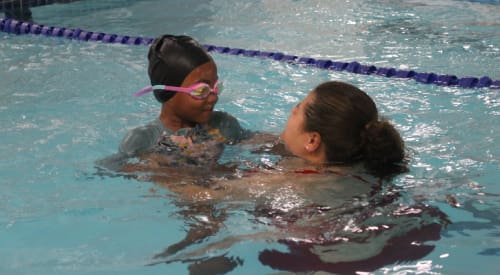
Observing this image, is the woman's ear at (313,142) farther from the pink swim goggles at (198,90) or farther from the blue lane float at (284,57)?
the blue lane float at (284,57)

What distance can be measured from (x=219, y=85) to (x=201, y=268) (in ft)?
3.28

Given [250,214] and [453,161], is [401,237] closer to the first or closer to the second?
[250,214]

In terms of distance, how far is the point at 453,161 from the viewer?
3832 mm

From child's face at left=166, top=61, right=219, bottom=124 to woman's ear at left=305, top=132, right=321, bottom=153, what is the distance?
1.87 feet

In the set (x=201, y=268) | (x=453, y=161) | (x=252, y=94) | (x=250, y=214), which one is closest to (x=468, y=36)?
(x=252, y=94)

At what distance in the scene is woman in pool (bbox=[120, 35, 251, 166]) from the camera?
11.2 feet

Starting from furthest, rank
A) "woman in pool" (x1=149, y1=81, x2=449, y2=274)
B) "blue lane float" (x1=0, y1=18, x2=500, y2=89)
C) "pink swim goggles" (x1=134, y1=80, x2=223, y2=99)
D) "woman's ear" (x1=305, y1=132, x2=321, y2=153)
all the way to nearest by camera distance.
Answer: "blue lane float" (x1=0, y1=18, x2=500, y2=89)
"pink swim goggles" (x1=134, y1=80, x2=223, y2=99)
"woman's ear" (x1=305, y1=132, x2=321, y2=153)
"woman in pool" (x1=149, y1=81, x2=449, y2=274)

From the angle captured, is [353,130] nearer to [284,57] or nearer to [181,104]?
[181,104]

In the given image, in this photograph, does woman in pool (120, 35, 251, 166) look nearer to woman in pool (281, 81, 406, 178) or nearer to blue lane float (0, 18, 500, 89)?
woman in pool (281, 81, 406, 178)

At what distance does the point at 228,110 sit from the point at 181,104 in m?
1.43

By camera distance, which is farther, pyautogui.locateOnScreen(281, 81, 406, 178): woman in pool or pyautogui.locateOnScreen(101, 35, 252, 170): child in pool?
pyautogui.locateOnScreen(101, 35, 252, 170): child in pool

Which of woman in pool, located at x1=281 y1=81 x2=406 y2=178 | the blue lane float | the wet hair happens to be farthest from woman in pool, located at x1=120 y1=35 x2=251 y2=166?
the blue lane float

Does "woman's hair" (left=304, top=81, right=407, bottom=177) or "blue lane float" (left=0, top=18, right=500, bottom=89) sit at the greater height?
"woman's hair" (left=304, top=81, right=407, bottom=177)

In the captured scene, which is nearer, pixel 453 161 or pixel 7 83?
pixel 453 161
